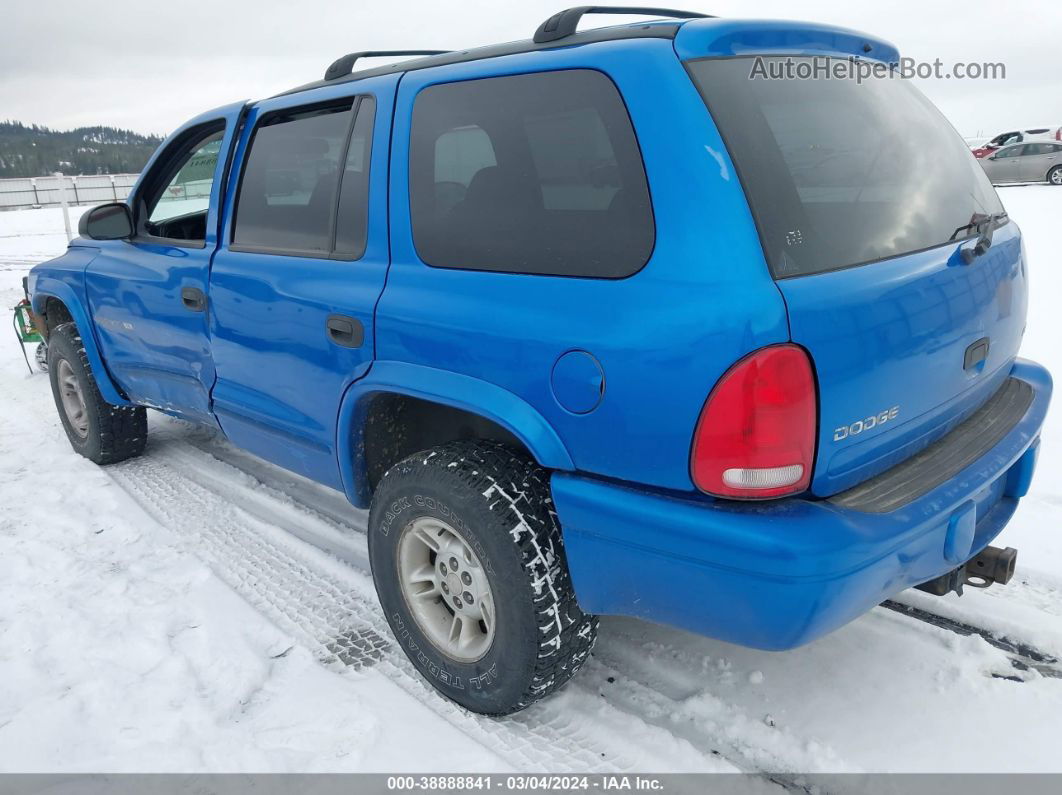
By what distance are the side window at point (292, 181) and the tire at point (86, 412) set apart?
1942 millimetres

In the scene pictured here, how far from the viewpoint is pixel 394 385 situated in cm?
243

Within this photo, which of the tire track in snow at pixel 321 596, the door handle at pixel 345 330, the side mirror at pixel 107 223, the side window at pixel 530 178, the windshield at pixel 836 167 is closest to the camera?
the windshield at pixel 836 167

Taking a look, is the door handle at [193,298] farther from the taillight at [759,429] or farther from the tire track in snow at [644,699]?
the taillight at [759,429]

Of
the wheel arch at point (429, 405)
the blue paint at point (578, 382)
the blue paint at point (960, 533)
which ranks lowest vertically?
the blue paint at point (960, 533)

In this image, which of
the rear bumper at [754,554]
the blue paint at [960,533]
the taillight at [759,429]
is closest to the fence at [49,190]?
the rear bumper at [754,554]

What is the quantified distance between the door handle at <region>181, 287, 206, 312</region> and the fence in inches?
1411

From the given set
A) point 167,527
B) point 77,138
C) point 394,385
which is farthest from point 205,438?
point 77,138

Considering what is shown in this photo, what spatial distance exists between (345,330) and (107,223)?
193cm

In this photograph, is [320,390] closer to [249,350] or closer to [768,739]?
[249,350]

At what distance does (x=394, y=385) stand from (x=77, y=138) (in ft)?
328

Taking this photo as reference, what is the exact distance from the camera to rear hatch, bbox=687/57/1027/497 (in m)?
1.85

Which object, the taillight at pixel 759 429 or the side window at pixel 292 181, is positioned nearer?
the taillight at pixel 759 429

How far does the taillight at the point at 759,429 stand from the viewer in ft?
5.77

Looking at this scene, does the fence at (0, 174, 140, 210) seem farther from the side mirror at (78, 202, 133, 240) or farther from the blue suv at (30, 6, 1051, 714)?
the blue suv at (30, 6, 1051, 714)
